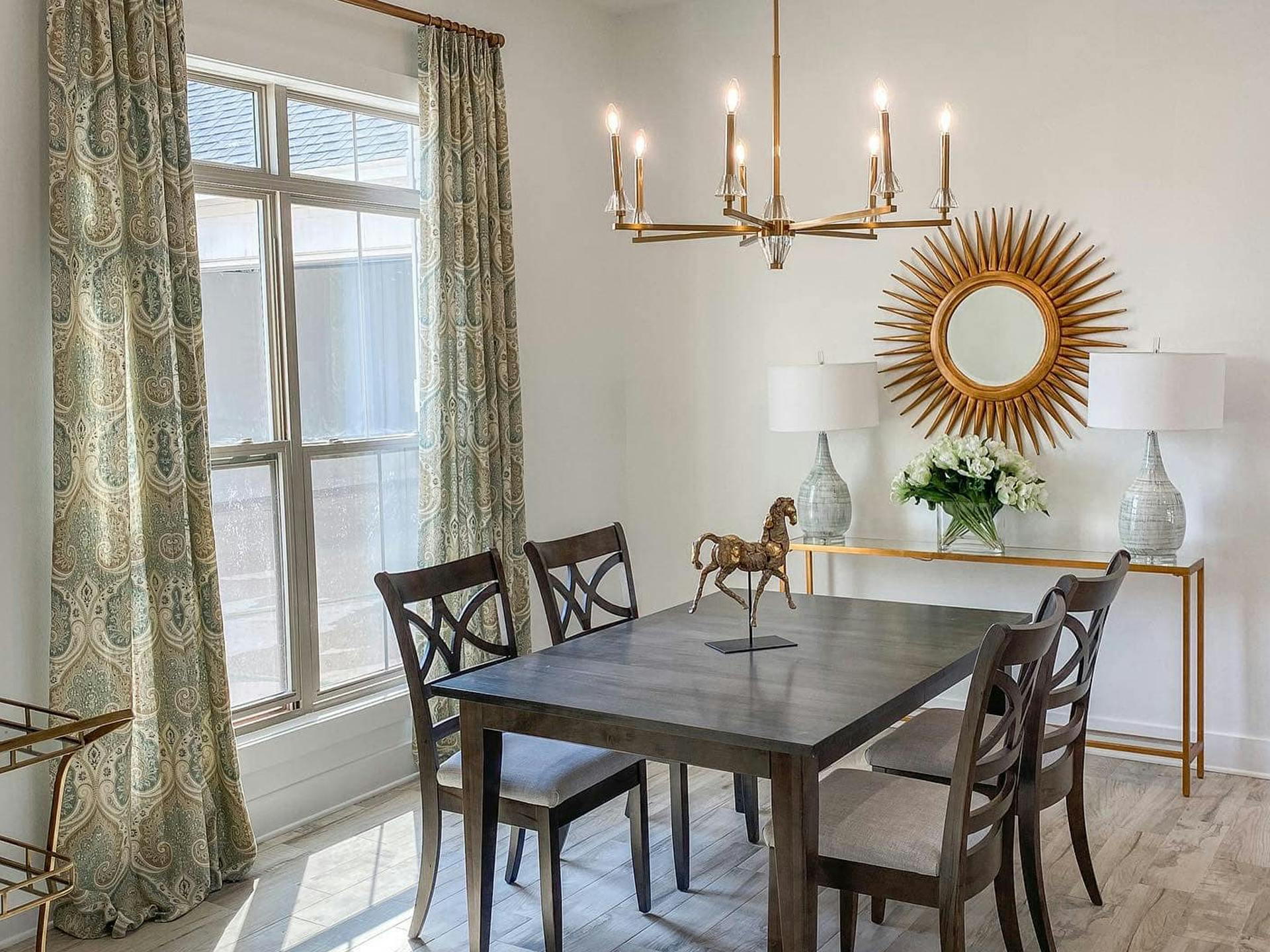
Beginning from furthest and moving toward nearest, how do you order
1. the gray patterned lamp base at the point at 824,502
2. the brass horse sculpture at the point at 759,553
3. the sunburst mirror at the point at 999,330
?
the gray patterned lamp base at the point at 824,502
the sunburst mirror at the point at 999,330
the brass horse sculpture at the point at 759,553

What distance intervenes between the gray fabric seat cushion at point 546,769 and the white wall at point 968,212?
86.2 inches

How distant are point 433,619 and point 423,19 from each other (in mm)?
2238

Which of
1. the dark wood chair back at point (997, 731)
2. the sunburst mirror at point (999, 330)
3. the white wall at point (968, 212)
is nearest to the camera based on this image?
the dark wood chair back at point (997, 731)

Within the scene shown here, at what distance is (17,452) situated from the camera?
304 cm

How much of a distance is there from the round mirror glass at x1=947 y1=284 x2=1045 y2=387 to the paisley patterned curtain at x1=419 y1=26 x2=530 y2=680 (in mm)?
1737

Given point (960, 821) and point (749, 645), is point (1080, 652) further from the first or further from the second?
point (749, 645)

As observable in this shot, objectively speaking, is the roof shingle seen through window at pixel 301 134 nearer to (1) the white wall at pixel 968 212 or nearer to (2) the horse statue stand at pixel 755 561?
(1) the white wall at pixel 968 212

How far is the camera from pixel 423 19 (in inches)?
164

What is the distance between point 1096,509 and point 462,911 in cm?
268

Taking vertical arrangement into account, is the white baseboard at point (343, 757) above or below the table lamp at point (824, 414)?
below

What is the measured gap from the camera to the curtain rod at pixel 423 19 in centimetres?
393

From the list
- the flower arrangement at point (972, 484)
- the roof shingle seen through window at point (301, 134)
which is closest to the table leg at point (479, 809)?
the roof shingle seen through window at point (301, 134)

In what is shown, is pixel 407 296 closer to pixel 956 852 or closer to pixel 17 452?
pixel 17 452

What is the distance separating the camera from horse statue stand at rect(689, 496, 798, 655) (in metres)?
2.91
